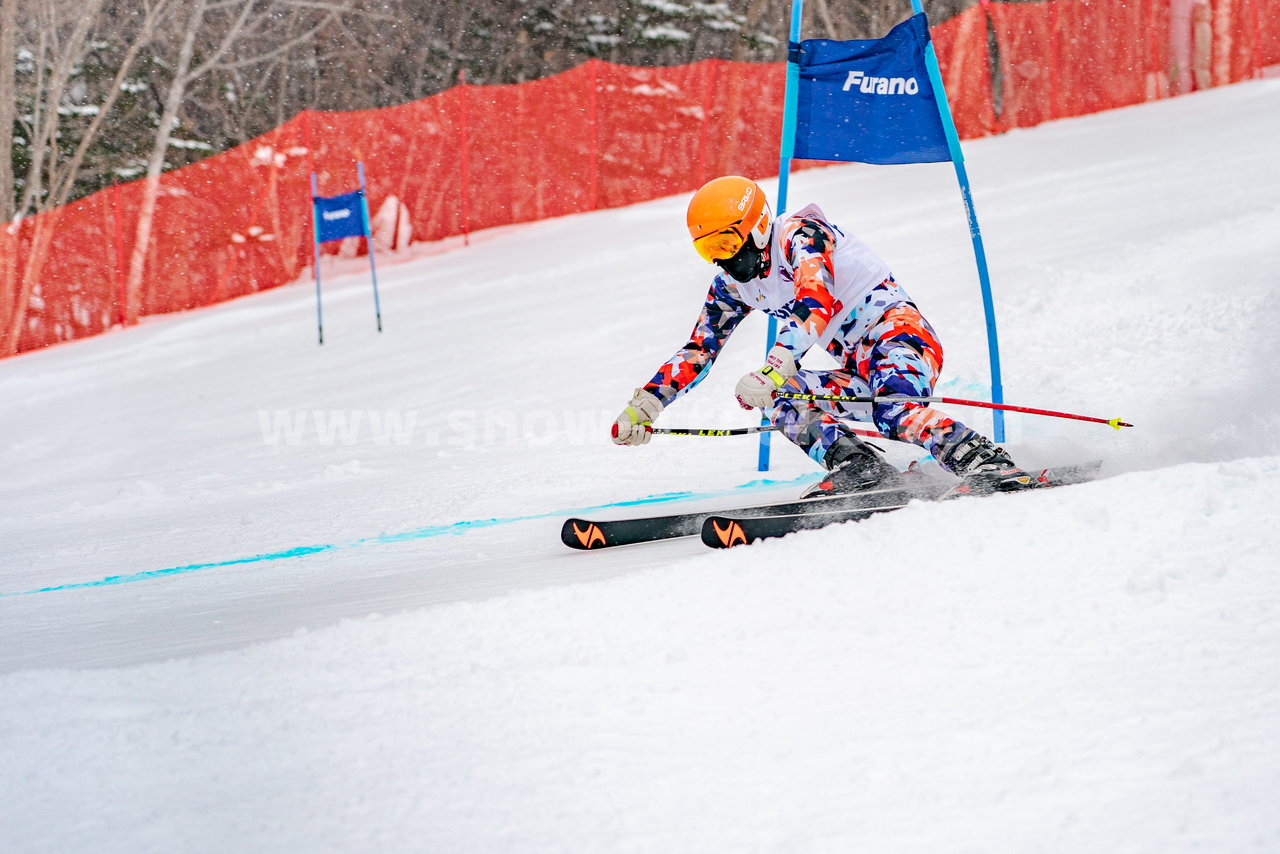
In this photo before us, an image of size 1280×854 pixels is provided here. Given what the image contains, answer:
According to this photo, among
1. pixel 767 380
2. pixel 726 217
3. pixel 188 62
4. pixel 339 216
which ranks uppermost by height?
pixel 188 62

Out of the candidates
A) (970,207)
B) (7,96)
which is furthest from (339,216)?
(7,96)

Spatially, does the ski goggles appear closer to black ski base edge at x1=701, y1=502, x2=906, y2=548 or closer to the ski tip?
black ski base edge at x1=701, y1=502, x2=906, y2=548

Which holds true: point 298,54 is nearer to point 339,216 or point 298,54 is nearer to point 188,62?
point 188,62

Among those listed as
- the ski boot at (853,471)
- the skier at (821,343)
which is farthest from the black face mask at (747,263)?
the ski boot at (853,471)

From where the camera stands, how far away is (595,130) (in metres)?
16.2

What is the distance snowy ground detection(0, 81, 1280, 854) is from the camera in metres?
2.07

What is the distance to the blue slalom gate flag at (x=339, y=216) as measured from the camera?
38.7ft

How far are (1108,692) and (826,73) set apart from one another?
378 centimetres

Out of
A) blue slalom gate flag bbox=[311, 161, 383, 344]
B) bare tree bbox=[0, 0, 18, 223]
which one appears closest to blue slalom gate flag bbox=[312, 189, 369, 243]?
blue slalom gate flag bbox=[311, 161, 383, 344]

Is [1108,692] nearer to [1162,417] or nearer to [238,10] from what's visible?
[1162,417]

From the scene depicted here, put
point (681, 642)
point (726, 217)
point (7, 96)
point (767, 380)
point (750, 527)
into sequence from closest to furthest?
point (681, 642) < point (750, 527) < point (767, 380) < point (726, 217) < point (7, 96)

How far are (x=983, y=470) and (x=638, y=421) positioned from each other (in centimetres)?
131

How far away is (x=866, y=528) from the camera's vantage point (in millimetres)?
3424

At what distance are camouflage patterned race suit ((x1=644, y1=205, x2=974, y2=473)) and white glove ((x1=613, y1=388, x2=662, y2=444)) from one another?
0.08 m
